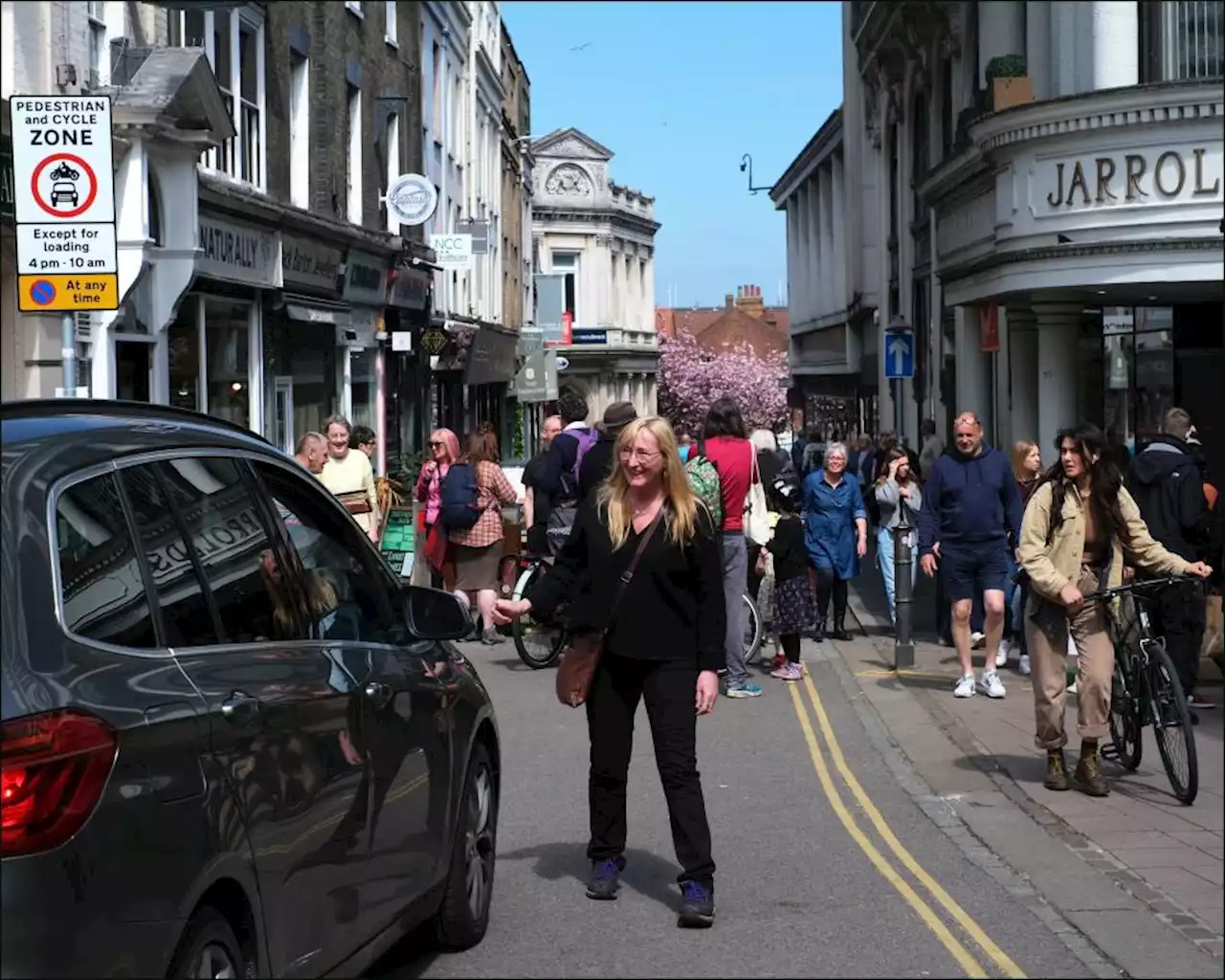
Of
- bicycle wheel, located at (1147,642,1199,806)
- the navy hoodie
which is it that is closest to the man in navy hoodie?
A: the navy hoodie

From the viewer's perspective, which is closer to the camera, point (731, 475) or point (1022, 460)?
point (731, 475)

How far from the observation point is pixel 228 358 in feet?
69.6

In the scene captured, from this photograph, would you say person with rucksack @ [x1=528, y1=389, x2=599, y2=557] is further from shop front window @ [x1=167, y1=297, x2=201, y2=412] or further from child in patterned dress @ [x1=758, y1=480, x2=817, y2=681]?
shop front window @ [x1=167, y1=297, x2=201, y2=412]

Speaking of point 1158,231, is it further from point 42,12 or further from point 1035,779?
point 42,12

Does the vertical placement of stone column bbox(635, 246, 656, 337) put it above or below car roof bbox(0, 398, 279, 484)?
above

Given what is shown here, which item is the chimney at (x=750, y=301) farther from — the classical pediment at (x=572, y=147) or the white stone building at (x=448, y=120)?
the white stone building at (x=448, y=120)

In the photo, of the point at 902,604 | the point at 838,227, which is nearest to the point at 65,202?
the point at 902,604

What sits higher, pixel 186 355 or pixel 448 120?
pixel 448 120

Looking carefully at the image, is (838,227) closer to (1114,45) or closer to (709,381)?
(1114,45)

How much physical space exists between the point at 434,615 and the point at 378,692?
474mm

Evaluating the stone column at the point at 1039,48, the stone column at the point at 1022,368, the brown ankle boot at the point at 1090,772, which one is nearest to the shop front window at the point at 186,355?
the stone column at the point at 1039,48

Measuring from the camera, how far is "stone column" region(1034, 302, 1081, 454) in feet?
62.9

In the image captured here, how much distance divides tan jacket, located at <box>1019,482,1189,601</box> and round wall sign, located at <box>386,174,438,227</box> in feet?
67.5

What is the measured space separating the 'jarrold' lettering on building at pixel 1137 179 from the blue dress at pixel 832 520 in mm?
3652
